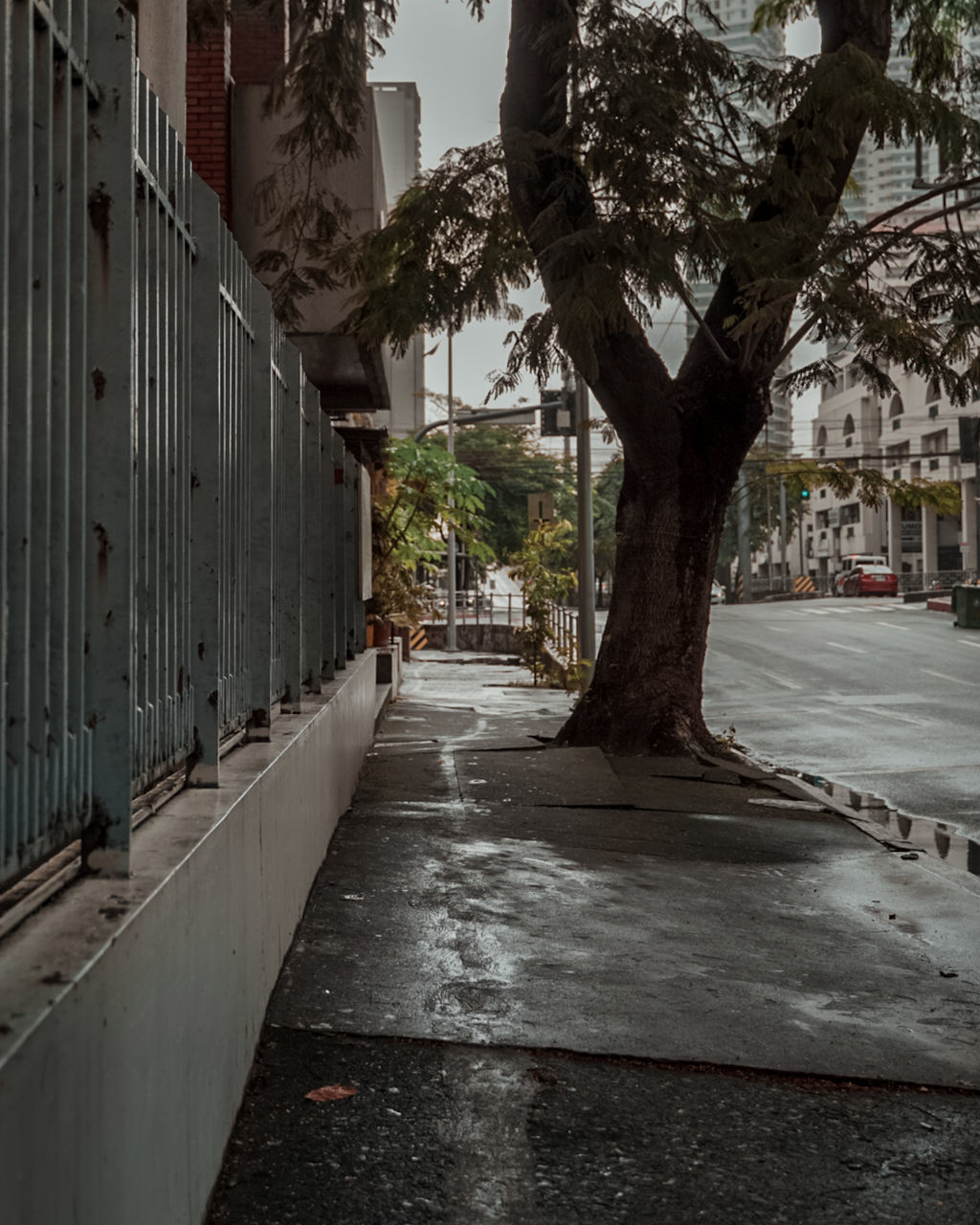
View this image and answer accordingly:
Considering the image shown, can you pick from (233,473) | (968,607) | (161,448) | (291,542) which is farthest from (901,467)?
(161,448)

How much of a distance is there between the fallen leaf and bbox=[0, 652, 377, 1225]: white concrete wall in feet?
0.73

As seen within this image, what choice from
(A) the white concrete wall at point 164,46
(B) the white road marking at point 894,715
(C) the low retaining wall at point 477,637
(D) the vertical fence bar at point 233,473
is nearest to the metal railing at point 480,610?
(C) the low retaining wall at point 477,637

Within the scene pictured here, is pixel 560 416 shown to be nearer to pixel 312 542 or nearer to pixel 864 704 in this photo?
pixel 864 704

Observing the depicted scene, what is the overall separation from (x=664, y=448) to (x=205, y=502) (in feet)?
27.6

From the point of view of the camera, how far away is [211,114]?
568 inches

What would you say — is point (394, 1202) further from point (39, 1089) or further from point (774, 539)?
point (774, 539)

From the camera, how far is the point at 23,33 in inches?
93.0

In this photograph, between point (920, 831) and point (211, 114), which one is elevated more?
point (211, 114)

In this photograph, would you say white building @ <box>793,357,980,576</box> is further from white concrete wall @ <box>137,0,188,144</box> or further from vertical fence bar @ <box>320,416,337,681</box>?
white concrete wall @ <box>137,0,188,144</box>

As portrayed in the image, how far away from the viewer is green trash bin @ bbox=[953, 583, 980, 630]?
37.7m

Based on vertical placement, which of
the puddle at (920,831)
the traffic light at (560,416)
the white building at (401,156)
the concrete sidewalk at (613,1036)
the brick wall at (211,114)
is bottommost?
the puddle at (920,831)

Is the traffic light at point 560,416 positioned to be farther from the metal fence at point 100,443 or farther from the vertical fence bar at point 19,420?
the vertical fence bar at point 19,420

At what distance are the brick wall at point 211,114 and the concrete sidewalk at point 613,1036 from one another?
8.23 m

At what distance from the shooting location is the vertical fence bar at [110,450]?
9.09 feet
